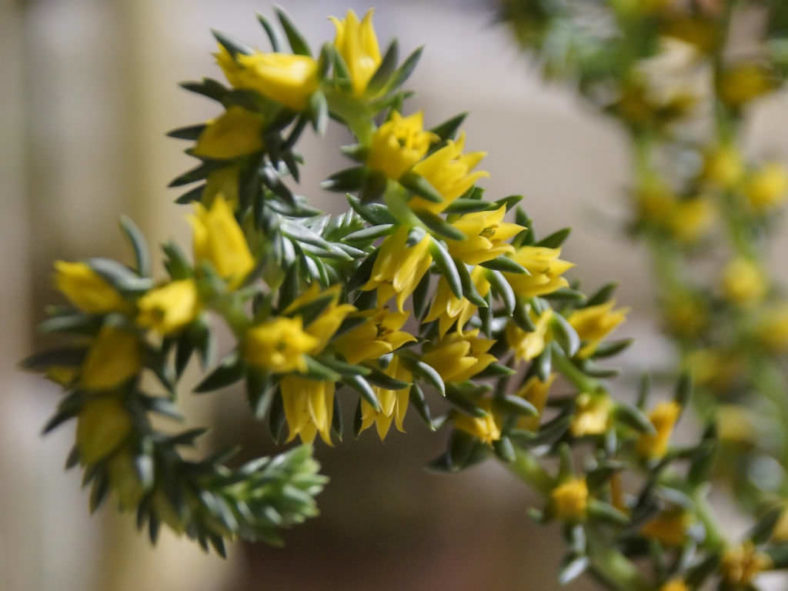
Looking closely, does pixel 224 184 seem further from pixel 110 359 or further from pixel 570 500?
pixel 570 500

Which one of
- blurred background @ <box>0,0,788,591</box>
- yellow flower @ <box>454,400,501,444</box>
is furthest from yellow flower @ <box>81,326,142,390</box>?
blurred background @ <box>0,0,788,591</box>

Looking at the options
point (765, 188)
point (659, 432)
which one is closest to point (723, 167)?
point (765, 188)

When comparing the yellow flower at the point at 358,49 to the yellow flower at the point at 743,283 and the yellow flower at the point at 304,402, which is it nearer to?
the yellow flower at the point at 304,402

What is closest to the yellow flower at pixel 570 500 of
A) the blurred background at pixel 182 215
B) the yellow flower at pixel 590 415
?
the yellow flower at pixel 590 415

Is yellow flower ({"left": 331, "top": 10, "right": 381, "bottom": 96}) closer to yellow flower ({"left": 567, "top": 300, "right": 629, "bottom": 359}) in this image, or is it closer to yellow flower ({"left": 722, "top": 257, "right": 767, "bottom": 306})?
yellow flower ({"left": 567, "top": 300, "right": 629, "bottom": 359})

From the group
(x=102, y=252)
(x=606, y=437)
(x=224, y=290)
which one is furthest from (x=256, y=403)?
(x=102, y=252)

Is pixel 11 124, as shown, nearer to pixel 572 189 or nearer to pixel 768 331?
pixel 572 189
